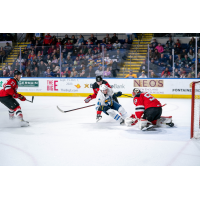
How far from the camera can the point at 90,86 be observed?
365 inches

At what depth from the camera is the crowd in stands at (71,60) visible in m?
9.13

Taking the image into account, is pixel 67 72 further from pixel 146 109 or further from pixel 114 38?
pixel 146 109

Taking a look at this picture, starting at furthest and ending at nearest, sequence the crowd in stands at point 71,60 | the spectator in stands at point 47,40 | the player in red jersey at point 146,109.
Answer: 1. the spectator in stands at point 47,40
2. the crowd in stands at point 71,60
3. the player in red jersey at point 146,109

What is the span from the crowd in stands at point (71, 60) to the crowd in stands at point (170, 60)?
38.1 inches

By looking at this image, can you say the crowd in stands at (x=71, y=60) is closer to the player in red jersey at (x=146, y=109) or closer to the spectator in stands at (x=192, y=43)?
the spectator in stands at (x=192, y=43)

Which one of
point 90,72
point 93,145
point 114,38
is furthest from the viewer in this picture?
point 114,38

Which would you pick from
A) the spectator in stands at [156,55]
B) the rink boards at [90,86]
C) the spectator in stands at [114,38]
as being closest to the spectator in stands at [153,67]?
the spectator in stands at [156,55]

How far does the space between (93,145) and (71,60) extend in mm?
6677

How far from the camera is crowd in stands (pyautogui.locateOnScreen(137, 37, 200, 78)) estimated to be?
8.48 m

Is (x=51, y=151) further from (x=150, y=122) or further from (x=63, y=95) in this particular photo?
(x=63, y=95)

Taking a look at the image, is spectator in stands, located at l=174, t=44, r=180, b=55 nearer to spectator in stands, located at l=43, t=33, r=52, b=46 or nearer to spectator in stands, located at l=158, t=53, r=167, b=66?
spectator in stands, located at l=158, t=53, r=167, b=66

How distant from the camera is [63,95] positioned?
952cm

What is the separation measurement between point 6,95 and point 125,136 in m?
2.35

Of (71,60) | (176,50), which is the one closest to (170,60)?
(176,50)
